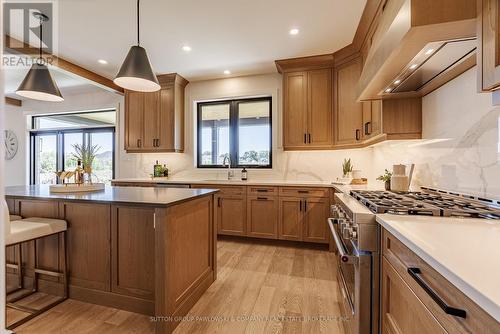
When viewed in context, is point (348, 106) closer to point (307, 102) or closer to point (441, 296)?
point (307, 102)

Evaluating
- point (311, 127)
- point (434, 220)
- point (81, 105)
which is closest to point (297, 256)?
point (311, 127)

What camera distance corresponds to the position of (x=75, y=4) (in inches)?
91.0

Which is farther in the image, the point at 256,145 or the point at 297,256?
the point at 256,145

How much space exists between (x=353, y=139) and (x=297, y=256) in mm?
1740

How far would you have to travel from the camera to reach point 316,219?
3.13 meters

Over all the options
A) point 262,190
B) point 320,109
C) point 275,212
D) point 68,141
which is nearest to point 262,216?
point 275,212

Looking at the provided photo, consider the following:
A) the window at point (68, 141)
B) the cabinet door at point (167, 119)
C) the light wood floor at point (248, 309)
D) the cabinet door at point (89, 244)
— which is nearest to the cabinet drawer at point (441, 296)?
the light wood floor at point (248, 309)

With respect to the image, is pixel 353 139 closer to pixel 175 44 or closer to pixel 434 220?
pixel 434 220

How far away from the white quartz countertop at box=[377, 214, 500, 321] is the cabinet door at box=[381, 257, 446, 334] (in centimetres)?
21

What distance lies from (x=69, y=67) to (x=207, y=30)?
2.46m

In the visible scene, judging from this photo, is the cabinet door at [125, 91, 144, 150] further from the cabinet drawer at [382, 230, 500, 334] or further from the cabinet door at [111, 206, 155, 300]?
the cabinet drawer at [382, 230, 500, 334]

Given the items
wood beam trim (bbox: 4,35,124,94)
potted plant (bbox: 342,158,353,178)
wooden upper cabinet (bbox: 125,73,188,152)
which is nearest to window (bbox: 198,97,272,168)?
wooden upper cabinet (bbox: 125,73,188,152)

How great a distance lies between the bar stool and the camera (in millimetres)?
1635

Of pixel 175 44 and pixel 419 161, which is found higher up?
pixel 175 44
